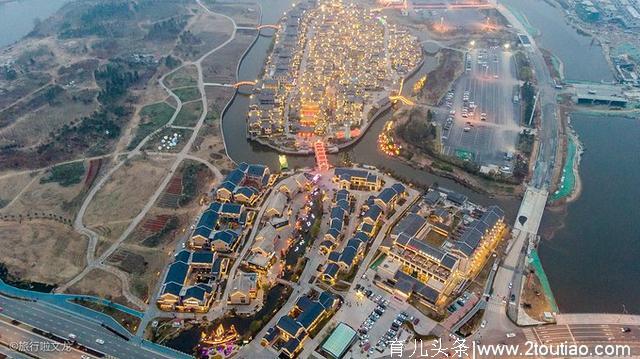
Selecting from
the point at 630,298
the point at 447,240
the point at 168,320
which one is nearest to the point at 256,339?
the point at 168,320

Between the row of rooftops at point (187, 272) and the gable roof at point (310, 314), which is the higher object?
the row of rooftops at point (187, 272)

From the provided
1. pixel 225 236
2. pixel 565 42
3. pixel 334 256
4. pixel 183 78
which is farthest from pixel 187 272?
pixel 565 42

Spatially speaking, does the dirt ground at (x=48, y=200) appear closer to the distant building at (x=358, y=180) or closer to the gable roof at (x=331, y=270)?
the gable roof at (x=331, y=270)

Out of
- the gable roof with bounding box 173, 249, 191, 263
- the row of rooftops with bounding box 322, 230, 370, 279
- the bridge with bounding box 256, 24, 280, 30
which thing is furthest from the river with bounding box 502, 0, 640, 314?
the bridge with bounding box 256, 24, 280, 30

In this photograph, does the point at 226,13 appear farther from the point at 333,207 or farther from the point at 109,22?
the point at 333,207

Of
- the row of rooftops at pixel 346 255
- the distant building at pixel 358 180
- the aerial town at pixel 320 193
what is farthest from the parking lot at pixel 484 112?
the row of rooftops at pixel 346 255

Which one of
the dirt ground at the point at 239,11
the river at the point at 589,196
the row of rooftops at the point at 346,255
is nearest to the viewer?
the river at the point at 589,196

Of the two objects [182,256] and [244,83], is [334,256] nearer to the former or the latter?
[182,256]
